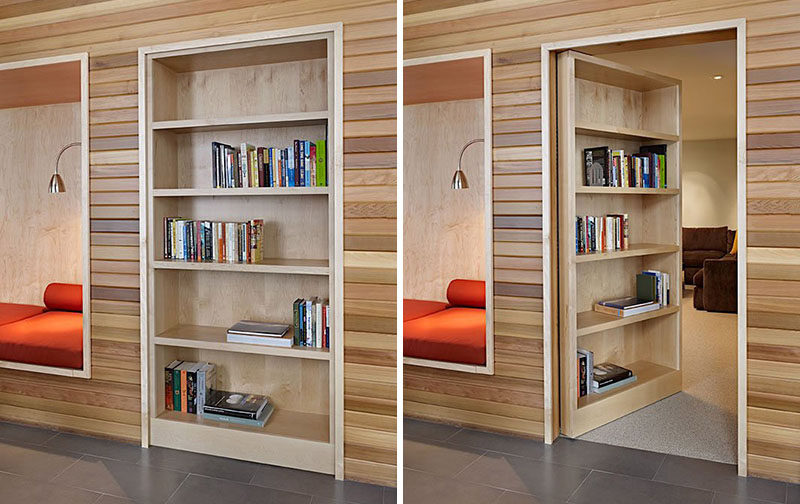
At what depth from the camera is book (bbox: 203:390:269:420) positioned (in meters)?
1.76

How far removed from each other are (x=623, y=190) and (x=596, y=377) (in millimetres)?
583

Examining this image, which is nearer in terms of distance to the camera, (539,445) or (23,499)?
(539,445)

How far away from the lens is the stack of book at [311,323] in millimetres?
1672

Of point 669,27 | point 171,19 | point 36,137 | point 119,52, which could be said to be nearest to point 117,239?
point 36,137

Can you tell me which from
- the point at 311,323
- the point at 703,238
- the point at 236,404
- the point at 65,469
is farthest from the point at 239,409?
the point at 703,238

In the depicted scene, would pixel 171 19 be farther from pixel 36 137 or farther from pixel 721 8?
pixel 721 8

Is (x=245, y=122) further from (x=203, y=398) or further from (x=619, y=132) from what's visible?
(x=619, y=132)

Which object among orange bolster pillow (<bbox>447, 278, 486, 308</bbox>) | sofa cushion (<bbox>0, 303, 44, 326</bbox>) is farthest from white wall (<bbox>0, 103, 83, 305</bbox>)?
orange bolster pillow (<bbox>447, 278, 486, 308</bbox>)

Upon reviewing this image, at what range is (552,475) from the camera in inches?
50.7

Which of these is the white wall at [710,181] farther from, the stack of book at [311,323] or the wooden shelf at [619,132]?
the stack of book at [311,323]

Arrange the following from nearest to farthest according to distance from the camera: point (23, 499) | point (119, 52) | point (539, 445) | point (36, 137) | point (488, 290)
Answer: point (488, 290)
point (539, 445)
point (23, 499)
point (36, 137)
point (119, 52)

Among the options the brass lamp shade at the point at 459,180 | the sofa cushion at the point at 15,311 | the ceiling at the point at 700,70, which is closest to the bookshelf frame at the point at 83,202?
the sofa cushion at the point at 15,311

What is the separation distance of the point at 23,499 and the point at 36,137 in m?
0.97

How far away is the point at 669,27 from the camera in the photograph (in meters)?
1.40
